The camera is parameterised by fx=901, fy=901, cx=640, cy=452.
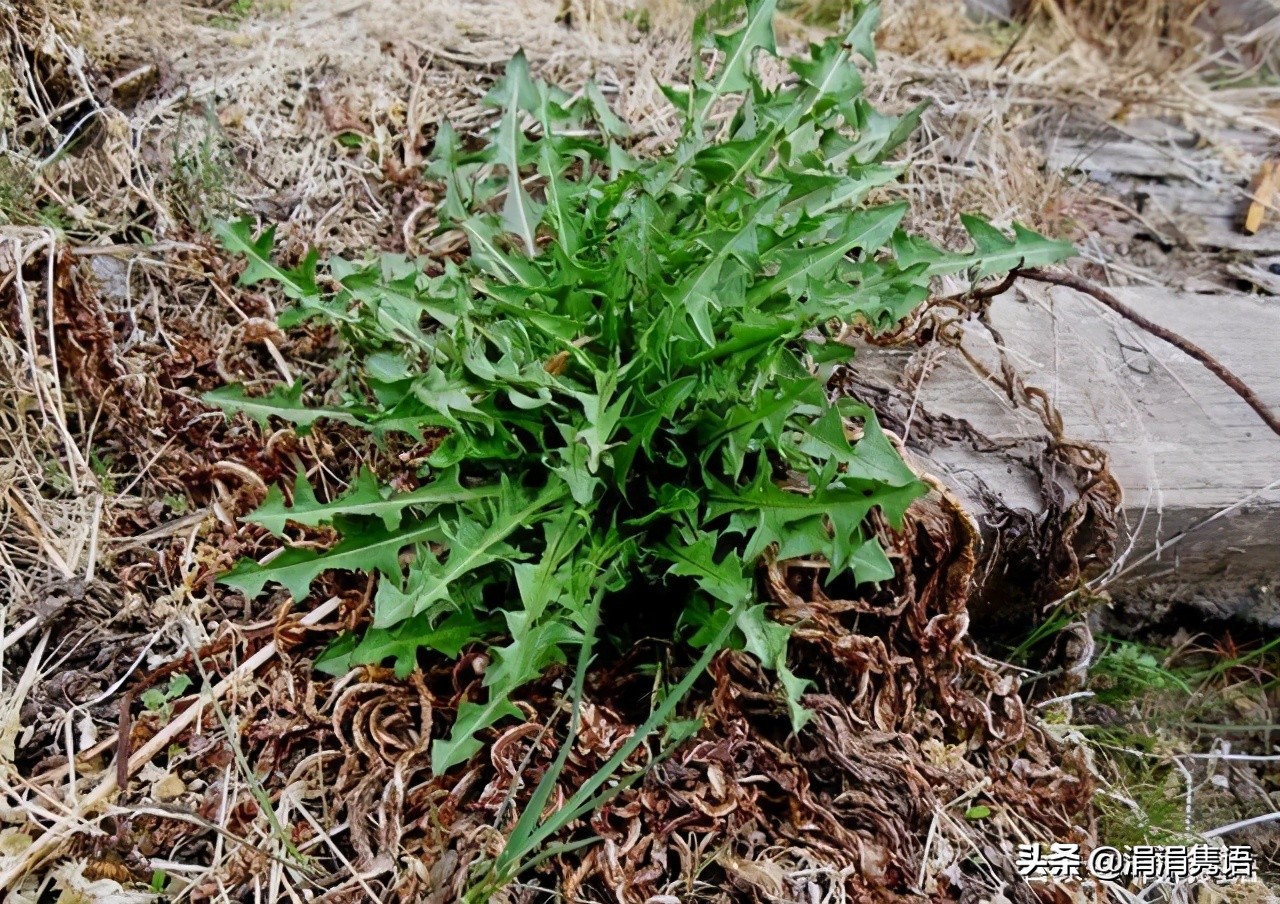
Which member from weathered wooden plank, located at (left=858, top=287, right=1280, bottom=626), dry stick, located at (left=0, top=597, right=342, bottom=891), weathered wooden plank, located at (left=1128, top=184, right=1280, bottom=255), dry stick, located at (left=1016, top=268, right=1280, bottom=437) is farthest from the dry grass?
dry stick, located at (left=1016, top=268, right=1280, bottom=437)

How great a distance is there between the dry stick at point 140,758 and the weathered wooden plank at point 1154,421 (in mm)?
1312

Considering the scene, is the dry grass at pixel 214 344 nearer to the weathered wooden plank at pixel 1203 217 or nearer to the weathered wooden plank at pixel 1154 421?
the weathered wooden plank at pixel 1203 217

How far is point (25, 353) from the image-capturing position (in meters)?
1.82

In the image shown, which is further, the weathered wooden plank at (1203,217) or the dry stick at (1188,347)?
the weathered wooden plank at (1203,217)

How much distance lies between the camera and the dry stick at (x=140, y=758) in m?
1.34

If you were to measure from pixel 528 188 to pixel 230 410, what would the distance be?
3.15ft

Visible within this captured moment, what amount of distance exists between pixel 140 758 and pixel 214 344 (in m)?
0.92

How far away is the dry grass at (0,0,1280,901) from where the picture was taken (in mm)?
1410

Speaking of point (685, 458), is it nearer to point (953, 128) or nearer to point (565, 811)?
point (565, 811)

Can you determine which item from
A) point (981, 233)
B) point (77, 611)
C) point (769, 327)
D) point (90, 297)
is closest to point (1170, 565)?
point (981, 233)

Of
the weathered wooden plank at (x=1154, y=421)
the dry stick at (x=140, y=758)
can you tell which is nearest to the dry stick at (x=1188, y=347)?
the weathered wooden plank at (x=1154, y=421)

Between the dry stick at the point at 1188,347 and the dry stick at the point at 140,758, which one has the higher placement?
the dry stick at the point at 1188,347

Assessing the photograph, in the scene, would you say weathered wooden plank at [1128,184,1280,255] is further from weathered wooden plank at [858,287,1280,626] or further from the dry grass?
weathered wooden plank at [858,287,1280,626]

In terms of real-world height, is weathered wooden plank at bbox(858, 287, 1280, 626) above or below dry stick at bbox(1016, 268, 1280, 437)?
below
